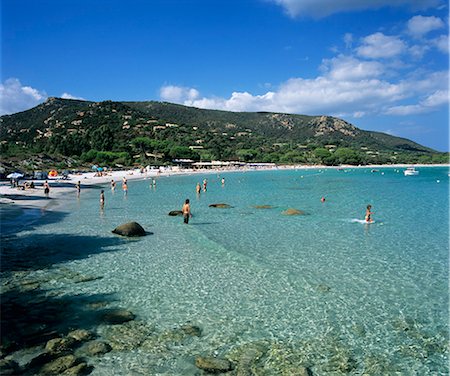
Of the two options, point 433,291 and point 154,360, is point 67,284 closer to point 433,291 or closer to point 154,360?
point 154,360

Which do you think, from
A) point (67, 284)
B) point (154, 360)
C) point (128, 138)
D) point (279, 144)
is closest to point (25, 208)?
point (67, 284)

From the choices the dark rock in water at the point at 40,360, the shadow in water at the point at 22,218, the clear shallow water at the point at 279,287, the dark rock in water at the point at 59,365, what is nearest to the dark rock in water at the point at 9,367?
the dark rock in water at the point at 40,360

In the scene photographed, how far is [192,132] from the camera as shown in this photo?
172625mm

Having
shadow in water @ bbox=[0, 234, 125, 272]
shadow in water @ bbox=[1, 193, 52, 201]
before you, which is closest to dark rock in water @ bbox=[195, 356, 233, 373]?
shadow in water @ bbox=[0, 234, 125, 272]

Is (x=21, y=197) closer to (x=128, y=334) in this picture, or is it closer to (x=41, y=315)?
(x=41, y=315)

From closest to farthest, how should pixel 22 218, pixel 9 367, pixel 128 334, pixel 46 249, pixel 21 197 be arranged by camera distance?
pixel 9 367, pixel 128 334, pixel 46 249, pixel 22 218, pixel 21 197

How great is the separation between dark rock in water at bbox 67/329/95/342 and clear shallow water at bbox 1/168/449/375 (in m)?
1.03

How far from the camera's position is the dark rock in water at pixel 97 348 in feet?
27.0

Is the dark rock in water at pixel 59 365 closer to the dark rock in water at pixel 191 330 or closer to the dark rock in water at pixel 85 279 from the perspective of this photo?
the dark rock in water at pixel 191 330

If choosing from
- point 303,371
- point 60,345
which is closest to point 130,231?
point 60,345

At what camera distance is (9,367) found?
24.3 ft

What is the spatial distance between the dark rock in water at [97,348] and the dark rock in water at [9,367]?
1.36 metres

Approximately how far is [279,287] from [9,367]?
7.98 meters

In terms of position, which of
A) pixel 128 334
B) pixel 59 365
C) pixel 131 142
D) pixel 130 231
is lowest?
pixel 128 334
